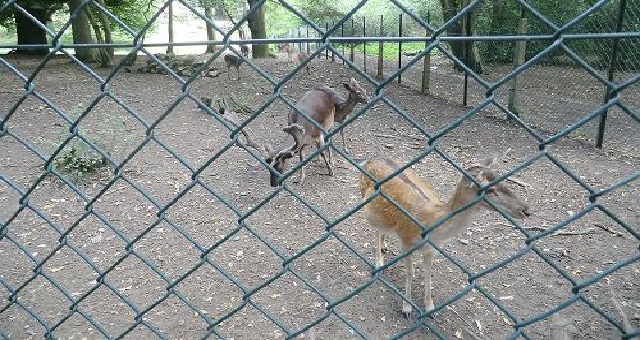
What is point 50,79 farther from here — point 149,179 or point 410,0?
point 410,0

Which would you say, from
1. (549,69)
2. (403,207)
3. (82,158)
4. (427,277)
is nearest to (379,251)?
(427,277)

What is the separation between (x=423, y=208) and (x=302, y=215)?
6.78 feet

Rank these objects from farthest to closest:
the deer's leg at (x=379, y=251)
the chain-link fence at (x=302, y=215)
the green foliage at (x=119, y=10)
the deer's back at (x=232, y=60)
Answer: the green foliage at (x=119, y=10)
the deer's back at (x=232, y=60)
the deer's leg at (x=379, y=251)
the chain-link fence at (x=302, y=215)

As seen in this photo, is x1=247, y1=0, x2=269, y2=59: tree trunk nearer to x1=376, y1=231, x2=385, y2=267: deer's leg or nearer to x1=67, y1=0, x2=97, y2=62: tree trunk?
x1=67, y1=0, x2=97, y2=62: tree trunk

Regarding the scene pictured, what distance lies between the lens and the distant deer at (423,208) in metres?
2.87

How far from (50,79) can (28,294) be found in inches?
348

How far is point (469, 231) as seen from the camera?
463 cm

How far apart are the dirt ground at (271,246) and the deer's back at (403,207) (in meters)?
0.34

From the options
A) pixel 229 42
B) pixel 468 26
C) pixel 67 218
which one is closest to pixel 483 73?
pixel 468 26

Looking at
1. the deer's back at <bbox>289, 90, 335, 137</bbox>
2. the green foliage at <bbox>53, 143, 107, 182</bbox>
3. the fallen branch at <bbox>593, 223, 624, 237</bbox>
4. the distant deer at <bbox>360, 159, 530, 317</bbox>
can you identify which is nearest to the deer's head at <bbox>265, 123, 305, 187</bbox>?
the deer's back at <bbox>289, 90, 335, 137</bbox>

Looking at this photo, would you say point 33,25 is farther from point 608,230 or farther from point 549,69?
point 608,230

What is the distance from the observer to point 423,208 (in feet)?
10.6

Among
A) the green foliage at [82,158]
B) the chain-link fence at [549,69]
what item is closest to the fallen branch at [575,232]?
the chain-link fence at [549,69]

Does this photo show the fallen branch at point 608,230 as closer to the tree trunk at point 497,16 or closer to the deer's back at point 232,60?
the deer's back at point 232,60
